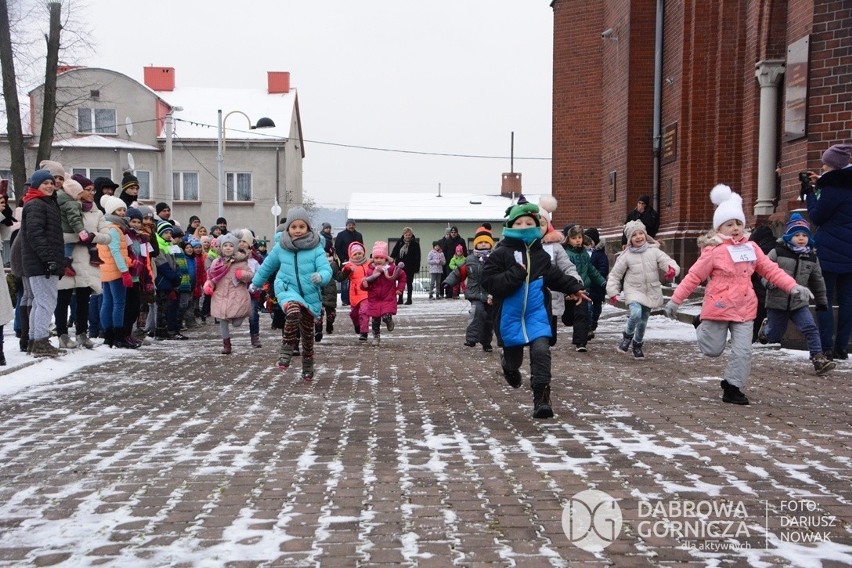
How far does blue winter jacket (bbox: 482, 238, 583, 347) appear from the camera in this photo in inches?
278

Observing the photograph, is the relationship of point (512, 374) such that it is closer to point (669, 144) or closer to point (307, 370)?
point (307, 370)

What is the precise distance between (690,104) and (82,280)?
13.1 m

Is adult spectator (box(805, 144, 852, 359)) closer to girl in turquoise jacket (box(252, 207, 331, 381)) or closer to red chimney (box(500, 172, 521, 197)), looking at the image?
girl in turquoise jacket (box(252, 207, 331, 381))

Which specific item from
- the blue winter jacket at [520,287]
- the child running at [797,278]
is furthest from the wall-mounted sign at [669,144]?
the blue winter jacket at [520,287]

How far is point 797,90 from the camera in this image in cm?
1321

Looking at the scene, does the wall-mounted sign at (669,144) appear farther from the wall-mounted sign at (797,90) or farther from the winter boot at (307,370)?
the winter boot at (307,370)

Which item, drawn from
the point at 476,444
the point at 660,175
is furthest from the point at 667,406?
the point at 660,175

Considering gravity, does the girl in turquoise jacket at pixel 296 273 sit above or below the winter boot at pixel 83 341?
above

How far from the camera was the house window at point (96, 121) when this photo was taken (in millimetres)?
49562

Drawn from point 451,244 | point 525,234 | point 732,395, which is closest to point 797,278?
point 732,395

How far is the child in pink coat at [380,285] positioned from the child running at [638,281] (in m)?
3.27

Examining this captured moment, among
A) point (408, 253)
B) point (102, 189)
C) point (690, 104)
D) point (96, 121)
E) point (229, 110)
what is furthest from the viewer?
point (229, 110)

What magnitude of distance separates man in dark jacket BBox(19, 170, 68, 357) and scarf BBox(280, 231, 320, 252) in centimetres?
257

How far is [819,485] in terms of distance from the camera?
4844 millimetres
